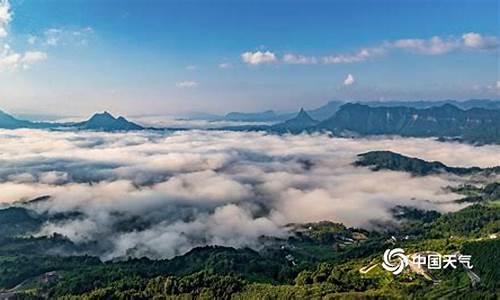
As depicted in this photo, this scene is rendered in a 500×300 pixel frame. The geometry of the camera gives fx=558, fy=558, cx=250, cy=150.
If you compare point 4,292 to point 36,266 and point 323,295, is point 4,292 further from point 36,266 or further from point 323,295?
point 323,295

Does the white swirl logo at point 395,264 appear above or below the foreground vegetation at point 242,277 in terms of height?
above

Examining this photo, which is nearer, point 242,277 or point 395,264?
point 395,264

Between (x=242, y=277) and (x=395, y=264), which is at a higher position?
(x=395, y=264)

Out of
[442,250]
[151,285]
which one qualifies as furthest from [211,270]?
[442,250]

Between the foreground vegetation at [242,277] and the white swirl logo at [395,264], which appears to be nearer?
the foreground vegetation at [242,277]

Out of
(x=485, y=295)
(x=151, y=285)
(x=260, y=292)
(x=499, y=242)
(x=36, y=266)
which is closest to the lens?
(x=485, y=295)

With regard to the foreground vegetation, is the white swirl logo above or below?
above

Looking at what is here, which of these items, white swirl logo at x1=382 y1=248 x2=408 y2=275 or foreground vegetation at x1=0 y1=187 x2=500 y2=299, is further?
white swirl logo at x1=382 y1=248 x2=408 y2=275

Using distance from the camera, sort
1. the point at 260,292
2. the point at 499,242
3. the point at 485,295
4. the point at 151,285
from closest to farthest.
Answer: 1. the point at 485,295
2. the point at 260,292
3. the point at 151,285
4. the point at 499,242
